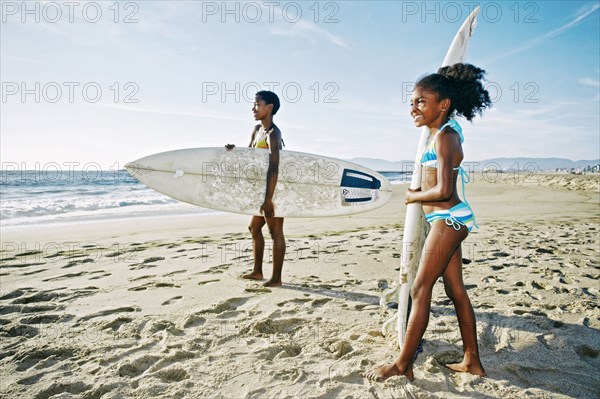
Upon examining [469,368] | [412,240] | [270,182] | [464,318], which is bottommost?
[469,368]

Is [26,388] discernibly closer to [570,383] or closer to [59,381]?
[59,381]

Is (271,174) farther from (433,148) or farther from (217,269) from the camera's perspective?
(433,148)

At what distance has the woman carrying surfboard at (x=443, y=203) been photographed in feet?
5.77

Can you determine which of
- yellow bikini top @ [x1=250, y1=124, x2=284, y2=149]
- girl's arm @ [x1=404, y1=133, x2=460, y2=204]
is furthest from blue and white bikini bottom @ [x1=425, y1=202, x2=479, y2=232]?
yellow bikini top @ [x1=250, y1=124, x2=284, y2=149]

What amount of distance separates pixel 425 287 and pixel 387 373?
18.2 inches

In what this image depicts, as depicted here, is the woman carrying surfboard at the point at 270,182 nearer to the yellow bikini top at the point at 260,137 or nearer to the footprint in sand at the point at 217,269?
the yellow bikini top at the point at 260,137

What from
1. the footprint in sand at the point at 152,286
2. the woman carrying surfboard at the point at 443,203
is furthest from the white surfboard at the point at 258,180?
the woman carrying surfboard at the point at 443,203

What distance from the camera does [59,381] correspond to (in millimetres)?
1779

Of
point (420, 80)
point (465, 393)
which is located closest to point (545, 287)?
point (465, 393)

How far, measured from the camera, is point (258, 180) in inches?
150

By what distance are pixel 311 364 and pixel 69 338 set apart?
5.01 feet

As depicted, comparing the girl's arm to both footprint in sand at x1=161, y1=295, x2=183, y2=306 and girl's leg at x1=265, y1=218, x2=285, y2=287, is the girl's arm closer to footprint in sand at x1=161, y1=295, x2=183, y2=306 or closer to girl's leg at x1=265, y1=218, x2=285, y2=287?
girl's leg at x1=265, y1=218, x2=285, y2=287

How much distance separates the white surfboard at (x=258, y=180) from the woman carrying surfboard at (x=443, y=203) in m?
1.97

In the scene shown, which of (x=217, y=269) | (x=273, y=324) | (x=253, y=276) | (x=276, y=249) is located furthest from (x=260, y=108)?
(x=273, y=324)
